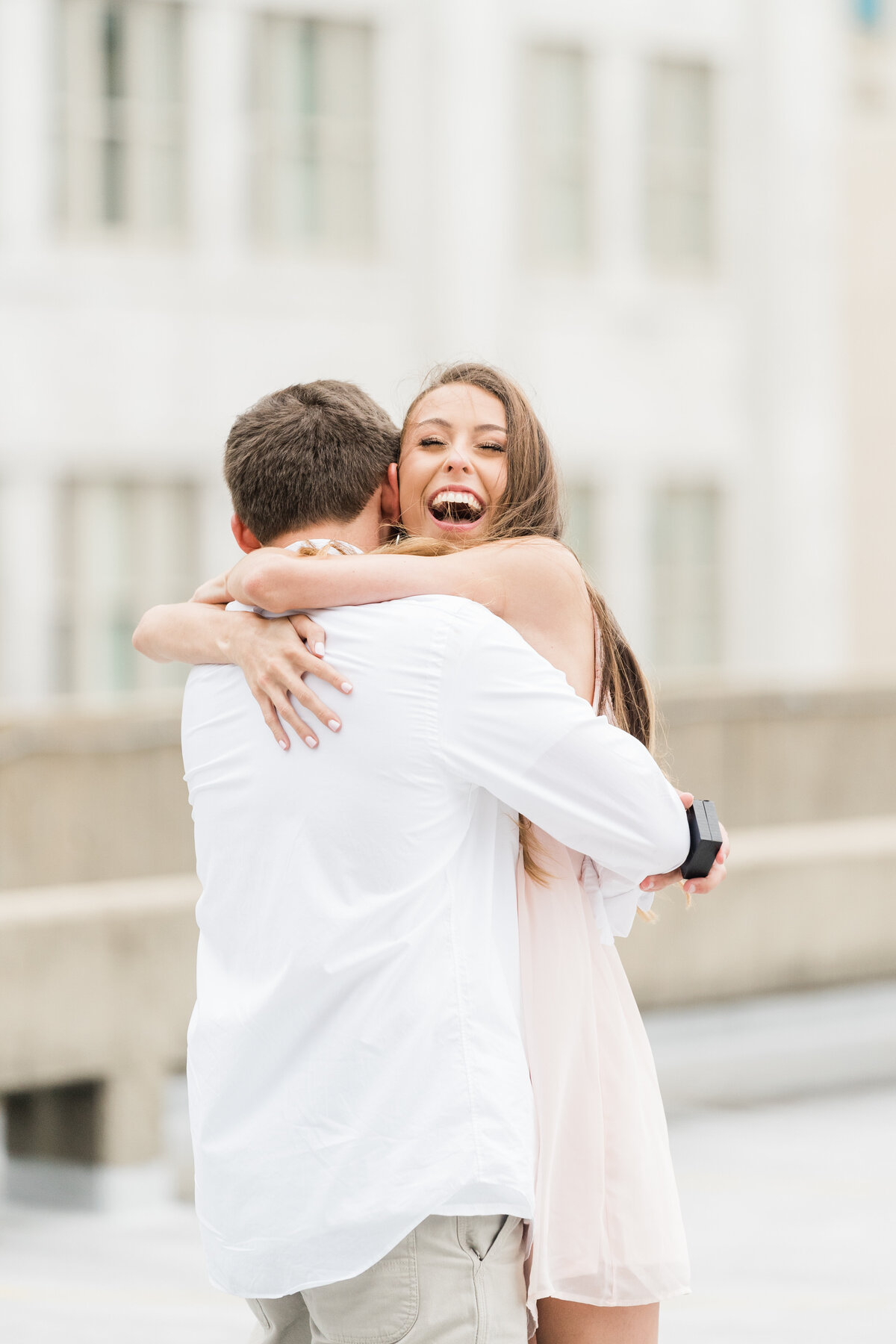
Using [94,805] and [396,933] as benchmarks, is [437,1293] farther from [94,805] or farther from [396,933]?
[94,805]

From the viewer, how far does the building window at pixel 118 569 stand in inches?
696

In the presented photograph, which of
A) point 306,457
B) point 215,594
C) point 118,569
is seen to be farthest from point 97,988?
point 118,569

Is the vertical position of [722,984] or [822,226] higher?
[822,226]

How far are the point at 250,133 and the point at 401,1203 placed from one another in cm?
1747

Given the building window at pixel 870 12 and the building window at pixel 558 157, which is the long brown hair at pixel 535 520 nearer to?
the building window at pixel 558 157

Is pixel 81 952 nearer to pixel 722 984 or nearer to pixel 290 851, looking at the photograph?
pixel 722 984

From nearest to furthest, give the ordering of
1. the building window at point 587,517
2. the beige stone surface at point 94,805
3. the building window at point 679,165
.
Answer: the beige stone surface at point 94,805 → the building window at point 587,517 → the building window at point 679,165

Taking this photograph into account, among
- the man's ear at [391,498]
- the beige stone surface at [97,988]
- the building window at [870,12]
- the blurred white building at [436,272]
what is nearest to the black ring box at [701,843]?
the man's ear at [391,498]

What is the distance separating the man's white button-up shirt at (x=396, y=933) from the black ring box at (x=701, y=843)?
0.14ft

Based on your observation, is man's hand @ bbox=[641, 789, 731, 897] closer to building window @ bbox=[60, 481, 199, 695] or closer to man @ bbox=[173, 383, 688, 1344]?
man @ bbox=[173, 383, 688, 1344]

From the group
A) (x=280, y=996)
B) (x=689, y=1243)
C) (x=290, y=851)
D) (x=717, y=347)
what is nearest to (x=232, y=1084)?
(x=280, y=996)

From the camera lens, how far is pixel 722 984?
8031 mm

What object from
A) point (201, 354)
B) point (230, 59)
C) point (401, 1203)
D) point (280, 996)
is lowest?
point (401, 1203)

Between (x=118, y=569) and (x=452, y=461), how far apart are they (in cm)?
1570
